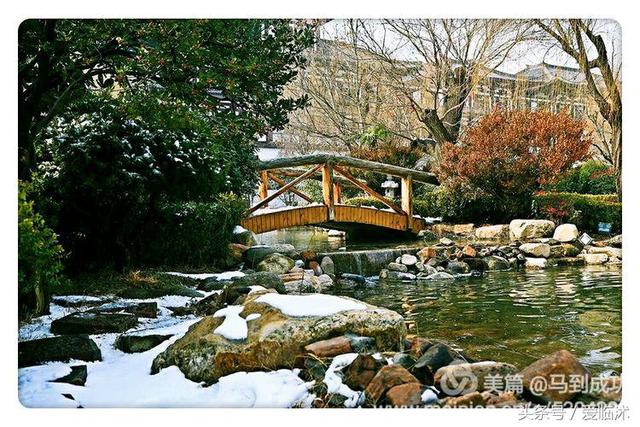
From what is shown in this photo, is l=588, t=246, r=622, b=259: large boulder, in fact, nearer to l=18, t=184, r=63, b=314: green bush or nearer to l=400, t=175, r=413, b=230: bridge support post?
l=400, t=175, r=413, b=230: bridge support post

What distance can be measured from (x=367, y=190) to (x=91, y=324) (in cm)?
246

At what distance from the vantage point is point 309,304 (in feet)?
11.0

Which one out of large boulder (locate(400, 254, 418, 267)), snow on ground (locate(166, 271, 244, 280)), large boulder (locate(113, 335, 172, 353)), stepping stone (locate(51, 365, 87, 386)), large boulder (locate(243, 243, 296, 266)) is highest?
large boulder (locate(243, 243, 296, 266))

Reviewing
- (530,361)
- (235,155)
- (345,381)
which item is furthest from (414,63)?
(345,381)

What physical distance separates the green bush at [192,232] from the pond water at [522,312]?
48.1 inches

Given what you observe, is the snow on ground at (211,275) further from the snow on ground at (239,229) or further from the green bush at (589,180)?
the green bush at (589,180)

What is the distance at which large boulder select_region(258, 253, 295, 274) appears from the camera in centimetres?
489

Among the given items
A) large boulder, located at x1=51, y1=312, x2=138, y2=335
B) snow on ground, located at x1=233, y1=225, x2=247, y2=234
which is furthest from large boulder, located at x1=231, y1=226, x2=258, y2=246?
large boulder, located at x1=51, y1=312, x2=138, y2=335

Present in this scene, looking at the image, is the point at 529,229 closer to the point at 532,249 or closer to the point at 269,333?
the point at 532,249

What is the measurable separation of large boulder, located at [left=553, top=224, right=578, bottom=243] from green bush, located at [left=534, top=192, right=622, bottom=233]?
48mm

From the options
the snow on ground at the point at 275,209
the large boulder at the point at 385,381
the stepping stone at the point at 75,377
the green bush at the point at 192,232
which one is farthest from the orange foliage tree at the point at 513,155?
the stepping stone at the point at 75,377

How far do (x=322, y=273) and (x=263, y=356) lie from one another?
1.84 meters
